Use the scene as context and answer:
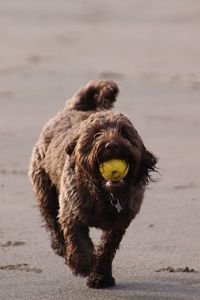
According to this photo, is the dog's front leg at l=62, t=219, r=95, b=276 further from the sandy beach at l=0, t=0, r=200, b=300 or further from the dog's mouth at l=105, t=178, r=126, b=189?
the dog's mouth at l=105, t=178, r=126, b=189

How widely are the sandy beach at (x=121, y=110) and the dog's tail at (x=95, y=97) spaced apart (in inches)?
44.6

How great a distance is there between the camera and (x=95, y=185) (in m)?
8.76

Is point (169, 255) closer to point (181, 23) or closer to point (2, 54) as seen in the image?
point (2, 54)

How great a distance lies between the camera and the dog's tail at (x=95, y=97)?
32.6 feet

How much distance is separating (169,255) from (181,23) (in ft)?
36.9

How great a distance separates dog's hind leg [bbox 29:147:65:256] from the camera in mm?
9961

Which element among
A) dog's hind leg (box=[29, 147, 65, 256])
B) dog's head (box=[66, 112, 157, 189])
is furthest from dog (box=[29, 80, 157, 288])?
dog's hind leg (box=[29, 147, 65, 256])

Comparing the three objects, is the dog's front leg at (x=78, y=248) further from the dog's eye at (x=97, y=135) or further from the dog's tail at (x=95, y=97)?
the dog's tail at (x=95, y=97)

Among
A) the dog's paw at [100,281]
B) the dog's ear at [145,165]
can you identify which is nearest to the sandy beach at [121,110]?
the dog's paw at [100,281]

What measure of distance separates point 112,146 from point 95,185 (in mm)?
464

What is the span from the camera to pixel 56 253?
9.85 metres

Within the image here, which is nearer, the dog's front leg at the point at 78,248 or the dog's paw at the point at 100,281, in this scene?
the dog's front leg at the point at 78,248

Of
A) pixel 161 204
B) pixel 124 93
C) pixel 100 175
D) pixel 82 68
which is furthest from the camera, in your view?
pixel 82 68

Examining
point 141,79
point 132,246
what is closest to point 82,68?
point 141,79
